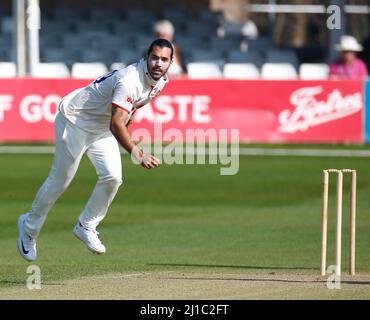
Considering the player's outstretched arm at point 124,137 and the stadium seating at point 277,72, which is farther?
the stadium seating at point 277,72

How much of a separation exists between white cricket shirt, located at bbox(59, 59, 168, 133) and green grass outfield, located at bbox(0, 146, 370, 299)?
137 cm

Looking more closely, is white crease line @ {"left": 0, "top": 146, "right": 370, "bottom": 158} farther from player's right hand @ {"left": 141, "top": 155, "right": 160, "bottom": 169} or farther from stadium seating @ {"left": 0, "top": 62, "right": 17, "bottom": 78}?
player's right hand @ {"left": 141, "top": 155, "right": 160, "bottom": 169}

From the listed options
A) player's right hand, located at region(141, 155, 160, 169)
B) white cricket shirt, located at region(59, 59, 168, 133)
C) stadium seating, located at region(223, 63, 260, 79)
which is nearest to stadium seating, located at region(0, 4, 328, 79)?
stadium seating, located at region(223, 63, 260, 79)

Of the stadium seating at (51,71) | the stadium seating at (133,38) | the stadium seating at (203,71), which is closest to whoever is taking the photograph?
the stadium seating at (51,71)

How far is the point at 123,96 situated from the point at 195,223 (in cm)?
555

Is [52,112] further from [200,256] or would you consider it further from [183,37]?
[200,256]

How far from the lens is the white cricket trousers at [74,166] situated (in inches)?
384

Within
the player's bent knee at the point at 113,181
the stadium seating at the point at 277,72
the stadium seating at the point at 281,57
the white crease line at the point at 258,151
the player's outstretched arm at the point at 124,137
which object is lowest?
the white crease line at the point at 258,151

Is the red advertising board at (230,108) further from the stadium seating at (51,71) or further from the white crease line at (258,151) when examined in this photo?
the stadium seating at (51,71)

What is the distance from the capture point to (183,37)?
2873 cm

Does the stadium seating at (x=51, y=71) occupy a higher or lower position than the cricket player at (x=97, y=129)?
higher

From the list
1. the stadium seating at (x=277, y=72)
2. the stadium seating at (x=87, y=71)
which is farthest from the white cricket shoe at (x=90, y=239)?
the stadium seating at (x=277, y=72)

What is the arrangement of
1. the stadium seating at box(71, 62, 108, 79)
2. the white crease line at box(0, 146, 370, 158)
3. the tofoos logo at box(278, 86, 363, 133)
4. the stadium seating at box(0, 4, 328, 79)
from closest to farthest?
the white crease line at box(0, 146, 370, 158) → the tofoos logo at box(278, 86, 363, 133) → the stadium seating at box(71, 62, 108, 79) → the stadium seating at box(0, 4, 328, 79)

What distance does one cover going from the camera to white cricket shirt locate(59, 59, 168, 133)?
9438 mm
